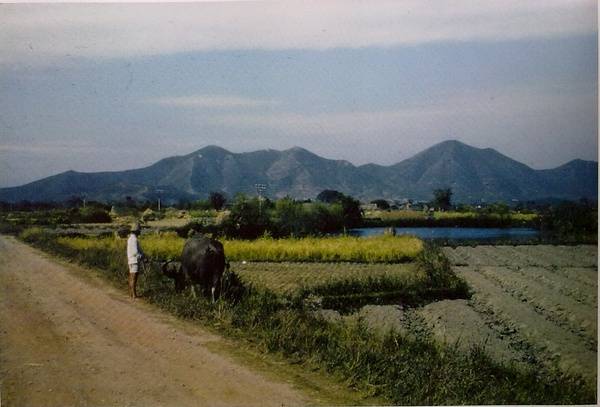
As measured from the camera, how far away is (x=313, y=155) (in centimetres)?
723

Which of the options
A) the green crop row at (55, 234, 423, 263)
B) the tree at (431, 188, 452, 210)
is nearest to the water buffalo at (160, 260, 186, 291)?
the green crop row at (55, 234, 423, 263)

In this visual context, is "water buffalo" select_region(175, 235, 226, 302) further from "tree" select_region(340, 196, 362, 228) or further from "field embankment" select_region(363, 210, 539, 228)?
"field embankment" select_region(363, 210, 539, 228)

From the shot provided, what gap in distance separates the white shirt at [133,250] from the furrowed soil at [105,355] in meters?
0.48

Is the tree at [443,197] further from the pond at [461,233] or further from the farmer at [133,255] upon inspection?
the farmer at [133,255]

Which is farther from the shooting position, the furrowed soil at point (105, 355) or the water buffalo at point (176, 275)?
the water buffalo at point (176, 275)

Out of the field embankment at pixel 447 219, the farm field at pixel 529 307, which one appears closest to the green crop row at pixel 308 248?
the field embankment at pixel 447 219

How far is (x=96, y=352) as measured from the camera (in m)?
6.16

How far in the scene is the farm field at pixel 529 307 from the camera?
631cm

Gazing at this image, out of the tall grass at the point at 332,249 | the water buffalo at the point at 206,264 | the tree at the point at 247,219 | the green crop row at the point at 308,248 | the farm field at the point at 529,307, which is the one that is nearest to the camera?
the farm field at the point at 529,307

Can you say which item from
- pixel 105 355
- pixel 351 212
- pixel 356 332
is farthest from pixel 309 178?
pixel 105 355

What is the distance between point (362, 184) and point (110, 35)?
3142mm

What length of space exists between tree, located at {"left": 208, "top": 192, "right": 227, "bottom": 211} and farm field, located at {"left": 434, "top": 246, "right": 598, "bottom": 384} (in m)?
2.54

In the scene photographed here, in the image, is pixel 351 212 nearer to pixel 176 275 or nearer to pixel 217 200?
pixel 217 200

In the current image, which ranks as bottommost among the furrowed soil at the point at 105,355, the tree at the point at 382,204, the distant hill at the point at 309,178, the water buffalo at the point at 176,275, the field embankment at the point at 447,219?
the furrowed soil at the point at 105,355
